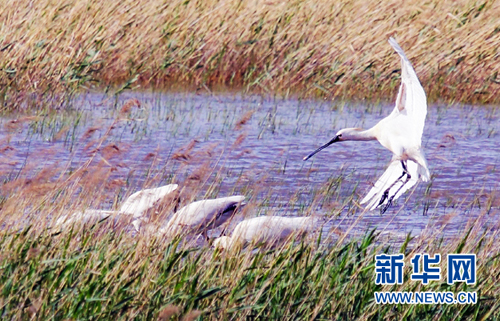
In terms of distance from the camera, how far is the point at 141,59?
12219 mm

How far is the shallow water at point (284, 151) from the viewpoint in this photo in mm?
7016

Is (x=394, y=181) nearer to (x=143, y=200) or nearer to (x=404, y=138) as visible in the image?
(x=404, y=138)

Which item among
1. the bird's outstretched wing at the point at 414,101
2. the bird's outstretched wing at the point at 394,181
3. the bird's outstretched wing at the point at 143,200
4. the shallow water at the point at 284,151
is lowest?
the shallow water at the point at 284,151

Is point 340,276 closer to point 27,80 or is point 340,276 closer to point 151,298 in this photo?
point 151,298

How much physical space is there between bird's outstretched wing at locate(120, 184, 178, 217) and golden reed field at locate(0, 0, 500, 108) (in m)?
5.02

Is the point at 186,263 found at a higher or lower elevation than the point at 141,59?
higher

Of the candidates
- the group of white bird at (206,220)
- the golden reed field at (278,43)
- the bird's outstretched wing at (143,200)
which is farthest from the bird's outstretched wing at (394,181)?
the golden reed field at (278,43)

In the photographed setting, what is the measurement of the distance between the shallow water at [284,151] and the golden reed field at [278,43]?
12.0 inches

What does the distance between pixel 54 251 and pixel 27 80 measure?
6.04 meters

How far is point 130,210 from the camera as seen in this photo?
5570mm

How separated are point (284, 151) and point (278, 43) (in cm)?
315

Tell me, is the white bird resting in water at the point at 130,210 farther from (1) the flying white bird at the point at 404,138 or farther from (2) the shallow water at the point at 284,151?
(1) the flying white bird at the point at 404,138

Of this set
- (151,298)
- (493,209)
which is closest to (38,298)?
(151,298)

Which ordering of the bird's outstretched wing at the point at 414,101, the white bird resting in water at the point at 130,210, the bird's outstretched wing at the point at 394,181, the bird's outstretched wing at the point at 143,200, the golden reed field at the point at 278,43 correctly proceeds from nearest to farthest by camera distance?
the white bird resting in water at the point at 130,210 < the bird's outstretched wing at the point at 143,200 < the bird's outstretched wing at the point at 394,181 < the bird's outstretched wing at the point at 414,101 < the golden reed field at the point at 278,43
